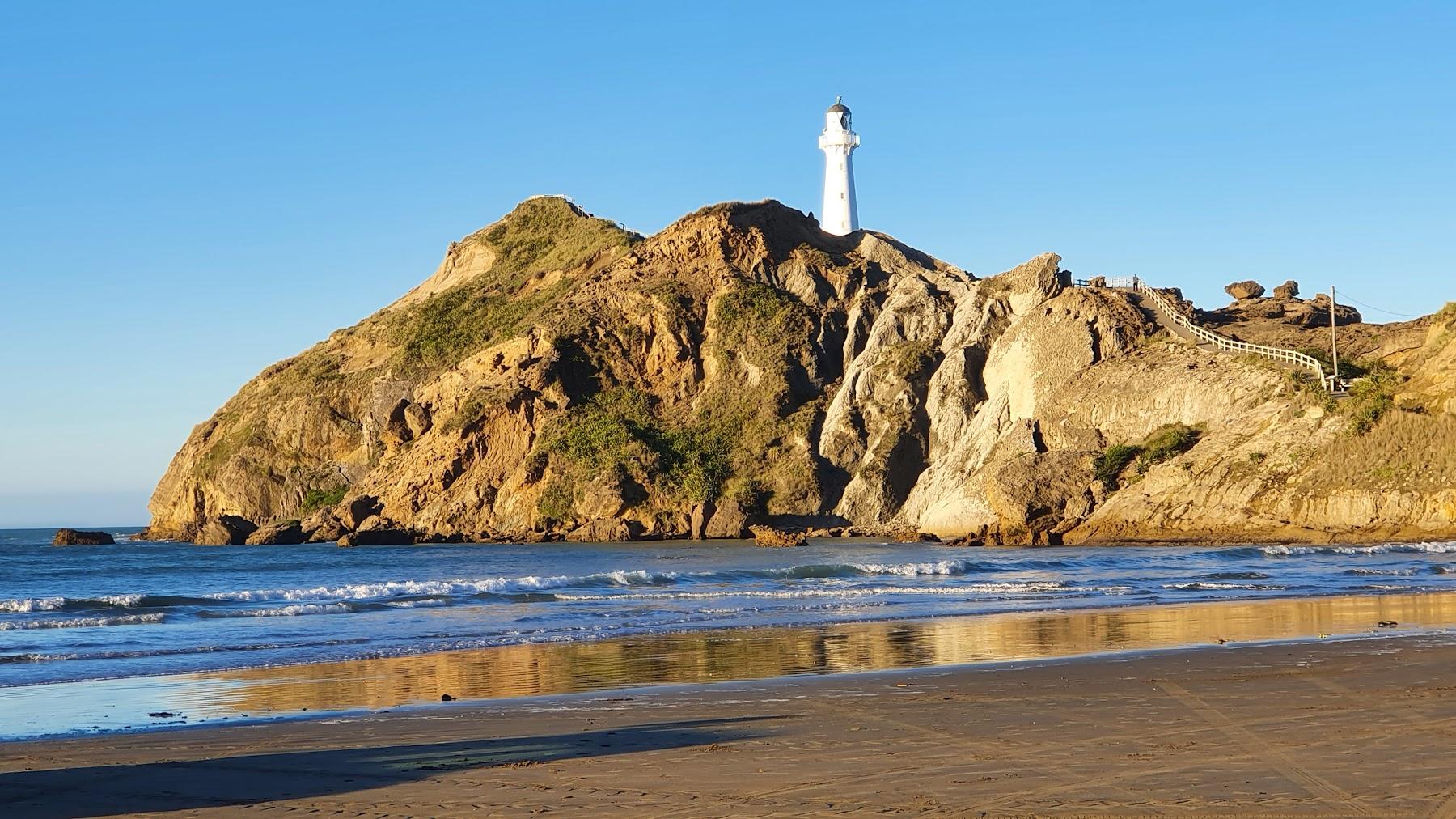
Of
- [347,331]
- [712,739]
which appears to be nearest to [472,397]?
[347,331]

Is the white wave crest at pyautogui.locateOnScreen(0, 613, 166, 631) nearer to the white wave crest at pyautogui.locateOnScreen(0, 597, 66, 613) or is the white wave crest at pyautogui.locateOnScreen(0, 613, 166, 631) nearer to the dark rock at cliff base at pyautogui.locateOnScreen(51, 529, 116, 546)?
the white wave crest at pyautogui.locateOnScreen(0, 597, 66, 613)

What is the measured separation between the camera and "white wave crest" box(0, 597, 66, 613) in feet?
103

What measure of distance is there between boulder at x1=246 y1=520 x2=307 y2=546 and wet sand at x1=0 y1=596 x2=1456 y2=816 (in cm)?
7513

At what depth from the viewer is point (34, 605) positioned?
3159cm

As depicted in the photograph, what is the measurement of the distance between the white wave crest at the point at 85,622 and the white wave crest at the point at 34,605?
3.42 meters

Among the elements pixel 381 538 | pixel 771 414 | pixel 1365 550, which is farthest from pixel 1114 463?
pixel 381 538

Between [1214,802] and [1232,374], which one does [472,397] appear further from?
[1214,802]

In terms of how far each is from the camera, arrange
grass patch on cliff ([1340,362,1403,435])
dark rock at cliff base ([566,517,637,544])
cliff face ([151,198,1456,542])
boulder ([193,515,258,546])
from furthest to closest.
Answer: boulder ([193,515,258,546]) < dark rock at cliff base ([566,517,637,544]) < cliff face ([151,198,1456,542]) < grass patch on cliff ([1340,362,1403,435])

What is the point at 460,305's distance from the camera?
113062 millimetres

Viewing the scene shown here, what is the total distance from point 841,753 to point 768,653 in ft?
29.3

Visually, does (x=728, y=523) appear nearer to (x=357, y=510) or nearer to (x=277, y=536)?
(x=357, y=510)

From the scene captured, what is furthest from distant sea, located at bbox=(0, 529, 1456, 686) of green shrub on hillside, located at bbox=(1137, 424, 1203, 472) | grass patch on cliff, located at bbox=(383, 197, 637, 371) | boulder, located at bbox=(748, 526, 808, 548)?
grass patch on cliff, located at bbox=(383, 197, 637, 371)

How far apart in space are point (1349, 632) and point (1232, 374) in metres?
45.7

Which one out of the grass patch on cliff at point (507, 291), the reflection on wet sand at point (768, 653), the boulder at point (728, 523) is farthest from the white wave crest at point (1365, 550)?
the grass patch on cliff at point (507, 291)
